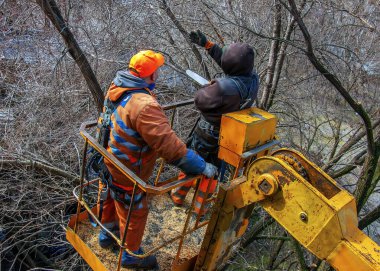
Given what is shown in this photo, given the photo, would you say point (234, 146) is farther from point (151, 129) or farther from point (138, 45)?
point (138, 45)

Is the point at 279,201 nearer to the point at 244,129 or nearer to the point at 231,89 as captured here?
the point at 244,129

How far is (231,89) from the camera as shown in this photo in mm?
3270

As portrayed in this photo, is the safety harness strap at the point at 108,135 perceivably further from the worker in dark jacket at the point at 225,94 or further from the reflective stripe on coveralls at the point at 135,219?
the worker in dark jacket at the point at 225,94

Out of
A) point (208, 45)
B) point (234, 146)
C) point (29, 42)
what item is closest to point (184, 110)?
point (208, 45)

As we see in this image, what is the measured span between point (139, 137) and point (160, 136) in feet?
0.80

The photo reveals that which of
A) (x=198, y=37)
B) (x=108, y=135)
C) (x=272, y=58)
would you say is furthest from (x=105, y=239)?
(x=272, y=58)

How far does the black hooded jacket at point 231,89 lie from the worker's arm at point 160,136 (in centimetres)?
80

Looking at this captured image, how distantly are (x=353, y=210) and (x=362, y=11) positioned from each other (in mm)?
5707

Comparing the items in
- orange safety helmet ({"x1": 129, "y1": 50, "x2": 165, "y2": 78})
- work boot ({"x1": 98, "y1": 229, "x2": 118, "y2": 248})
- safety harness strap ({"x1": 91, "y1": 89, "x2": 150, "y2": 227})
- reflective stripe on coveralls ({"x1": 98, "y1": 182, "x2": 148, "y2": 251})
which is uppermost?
orange safety helmet ({"x1": 129, "y1": 50, "x2": 165, "y2": 78})

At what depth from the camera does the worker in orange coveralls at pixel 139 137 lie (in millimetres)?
2562

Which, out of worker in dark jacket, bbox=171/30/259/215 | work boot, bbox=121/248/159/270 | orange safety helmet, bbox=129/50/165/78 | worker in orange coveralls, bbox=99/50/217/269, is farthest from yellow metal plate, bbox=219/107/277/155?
work boot, bbox=121/248/159/270

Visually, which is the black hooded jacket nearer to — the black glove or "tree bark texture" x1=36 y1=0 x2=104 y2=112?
the black glove

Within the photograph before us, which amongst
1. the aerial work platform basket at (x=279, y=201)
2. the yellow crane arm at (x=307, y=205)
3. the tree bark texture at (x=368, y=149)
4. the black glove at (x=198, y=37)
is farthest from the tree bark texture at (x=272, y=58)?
the yellow crane arm at (x=307, y=205)

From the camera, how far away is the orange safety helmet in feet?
8.88
